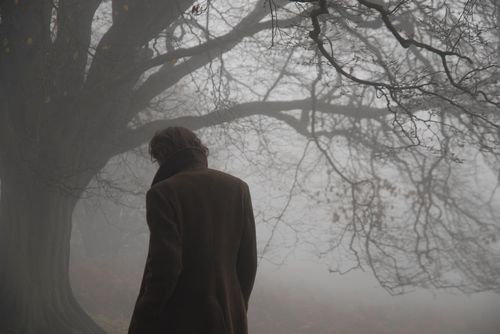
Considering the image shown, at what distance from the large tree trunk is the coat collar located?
13.2 ft

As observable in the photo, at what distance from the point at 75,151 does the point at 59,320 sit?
245cm

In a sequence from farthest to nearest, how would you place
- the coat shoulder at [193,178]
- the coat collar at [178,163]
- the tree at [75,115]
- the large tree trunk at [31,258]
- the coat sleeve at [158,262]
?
the large tree trunk at [31,258], the tree at [75,115], the coat collar at [178,163], the coat shoulder at [193,178], the coat sleeve at [158,262]

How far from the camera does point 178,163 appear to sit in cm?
249

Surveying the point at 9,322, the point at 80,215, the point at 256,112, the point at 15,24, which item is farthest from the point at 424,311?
the point at 15,24

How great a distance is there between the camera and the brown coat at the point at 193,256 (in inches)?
88.7

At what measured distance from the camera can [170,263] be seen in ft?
7.30

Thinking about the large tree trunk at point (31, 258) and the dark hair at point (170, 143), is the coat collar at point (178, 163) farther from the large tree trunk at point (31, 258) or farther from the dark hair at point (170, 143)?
the large tree trunk at point (31, 258)

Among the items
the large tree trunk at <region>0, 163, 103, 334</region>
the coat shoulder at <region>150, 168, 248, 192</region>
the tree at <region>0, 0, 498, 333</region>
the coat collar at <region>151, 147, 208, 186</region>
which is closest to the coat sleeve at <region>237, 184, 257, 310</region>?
the coat shoulder at <region>150, 168, 248, 192</region>

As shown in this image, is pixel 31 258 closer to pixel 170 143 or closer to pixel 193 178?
pixel 170 143

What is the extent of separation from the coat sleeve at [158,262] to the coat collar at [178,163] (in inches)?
7.7

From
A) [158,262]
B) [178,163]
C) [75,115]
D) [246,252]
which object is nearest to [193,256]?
[158,262]

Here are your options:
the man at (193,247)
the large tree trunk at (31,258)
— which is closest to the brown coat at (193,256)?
the man at (193,247)

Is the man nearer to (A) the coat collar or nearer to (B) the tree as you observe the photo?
(A) the coat collar

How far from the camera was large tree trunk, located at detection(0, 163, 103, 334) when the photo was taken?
19.9 feet
